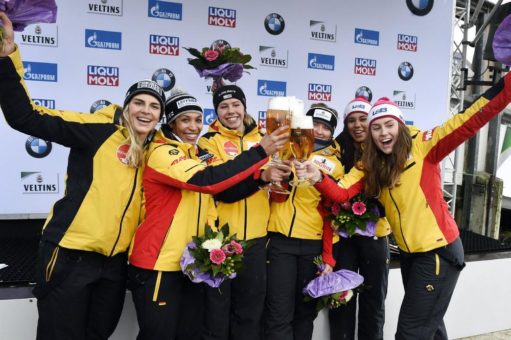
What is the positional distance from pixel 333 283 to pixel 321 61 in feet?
9.46

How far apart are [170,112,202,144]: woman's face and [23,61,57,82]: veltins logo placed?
203 cm

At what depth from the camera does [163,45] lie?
3963 mm

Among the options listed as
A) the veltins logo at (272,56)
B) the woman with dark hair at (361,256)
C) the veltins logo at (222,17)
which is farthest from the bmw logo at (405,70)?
the woman with dark hair at (361,256)

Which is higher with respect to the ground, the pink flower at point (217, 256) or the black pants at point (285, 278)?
the pink flower at point (217, 256)

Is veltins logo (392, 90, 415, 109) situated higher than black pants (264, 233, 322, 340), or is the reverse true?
veltins logo (392, 90, 415, 109)

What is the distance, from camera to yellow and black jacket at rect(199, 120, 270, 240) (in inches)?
91.3

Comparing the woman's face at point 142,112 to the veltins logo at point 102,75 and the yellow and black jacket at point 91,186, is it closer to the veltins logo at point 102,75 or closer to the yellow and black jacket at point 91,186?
the yellow and black jacket at point 91,186

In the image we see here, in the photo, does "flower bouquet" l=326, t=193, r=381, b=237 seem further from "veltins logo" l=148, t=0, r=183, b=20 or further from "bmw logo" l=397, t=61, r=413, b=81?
"bmw logo" l=397, t=61, r=413, b=81

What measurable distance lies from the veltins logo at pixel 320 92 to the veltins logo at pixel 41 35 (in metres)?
2.53

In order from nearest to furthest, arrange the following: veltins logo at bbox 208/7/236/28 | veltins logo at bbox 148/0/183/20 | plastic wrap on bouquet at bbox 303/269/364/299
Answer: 1. plastic wrap on bouquet at bbox 303/269/364/299
2. veltins logo at bbox 148/0/183/20
3. veltins logo at bbox 208/7/236/28

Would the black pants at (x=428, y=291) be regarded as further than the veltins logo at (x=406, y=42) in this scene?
No

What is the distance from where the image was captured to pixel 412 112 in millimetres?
5098

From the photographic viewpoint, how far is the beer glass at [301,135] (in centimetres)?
164

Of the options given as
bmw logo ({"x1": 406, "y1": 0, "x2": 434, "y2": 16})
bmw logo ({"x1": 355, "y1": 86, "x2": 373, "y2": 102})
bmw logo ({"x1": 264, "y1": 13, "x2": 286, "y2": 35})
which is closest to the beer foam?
bmw logo ({"x1": 264, "y1": 13, "x2": 286, "y2": 35})
